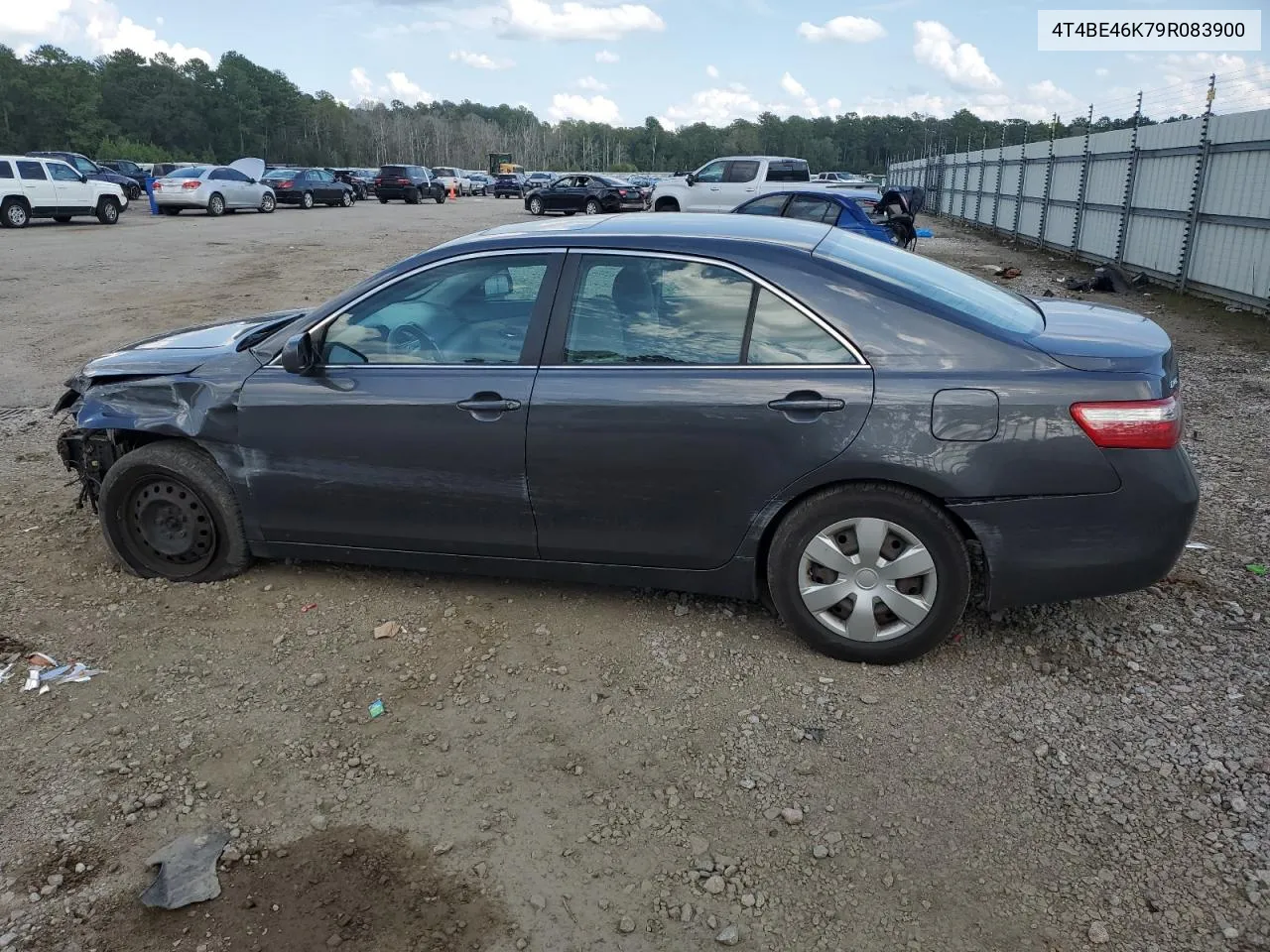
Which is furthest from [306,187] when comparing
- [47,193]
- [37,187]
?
[37,187]

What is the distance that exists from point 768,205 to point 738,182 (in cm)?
734

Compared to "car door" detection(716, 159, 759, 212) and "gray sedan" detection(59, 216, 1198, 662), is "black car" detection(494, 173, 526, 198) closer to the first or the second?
"car door" detection(716, 159, 759, 212)

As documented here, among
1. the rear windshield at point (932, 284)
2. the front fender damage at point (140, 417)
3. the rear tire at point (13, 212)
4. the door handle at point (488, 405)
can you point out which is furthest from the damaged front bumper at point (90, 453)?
the rear tire at point (13, 212)

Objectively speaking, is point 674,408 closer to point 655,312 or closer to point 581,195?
point 655,312

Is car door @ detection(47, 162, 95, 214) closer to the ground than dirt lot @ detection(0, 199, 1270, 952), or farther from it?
farther from it

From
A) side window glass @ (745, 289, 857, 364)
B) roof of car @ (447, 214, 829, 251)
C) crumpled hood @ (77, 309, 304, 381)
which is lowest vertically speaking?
crumpled hood @ (77, 309, 304, 381)

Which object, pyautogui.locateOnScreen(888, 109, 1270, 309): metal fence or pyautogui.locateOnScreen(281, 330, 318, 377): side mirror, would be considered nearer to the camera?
pyautogui.locateOnScreen(281, 330, 318, 377): side mirror

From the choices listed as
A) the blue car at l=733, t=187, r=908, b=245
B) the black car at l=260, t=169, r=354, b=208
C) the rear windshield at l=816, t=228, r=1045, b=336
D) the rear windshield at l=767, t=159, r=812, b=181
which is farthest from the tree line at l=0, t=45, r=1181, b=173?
the rear windshield at l=816, t=228, r=1045, b=336

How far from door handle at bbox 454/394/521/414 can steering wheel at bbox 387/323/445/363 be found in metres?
0.37

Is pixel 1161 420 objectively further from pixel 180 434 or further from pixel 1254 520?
pixel 180 434

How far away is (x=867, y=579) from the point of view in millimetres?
3471

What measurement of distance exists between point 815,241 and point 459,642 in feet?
7.50

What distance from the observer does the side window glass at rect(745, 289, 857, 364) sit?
11.3 feet

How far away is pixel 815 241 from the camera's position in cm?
383
